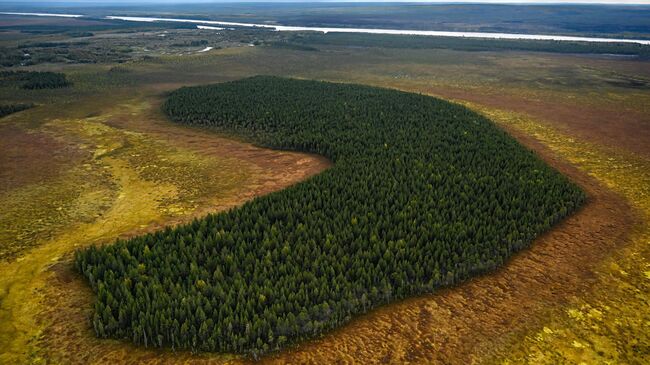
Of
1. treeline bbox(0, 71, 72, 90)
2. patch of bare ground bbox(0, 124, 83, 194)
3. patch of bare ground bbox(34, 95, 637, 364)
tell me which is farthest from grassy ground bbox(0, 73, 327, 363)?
treeline bbox(0, 71, 72, 90)

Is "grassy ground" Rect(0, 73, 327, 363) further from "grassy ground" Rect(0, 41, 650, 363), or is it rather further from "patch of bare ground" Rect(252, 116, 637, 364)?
"patch of bare ground" Rect(252, 116, 637, 364)

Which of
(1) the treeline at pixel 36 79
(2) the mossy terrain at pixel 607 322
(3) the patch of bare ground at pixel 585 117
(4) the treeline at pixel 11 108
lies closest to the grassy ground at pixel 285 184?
(2) the mossy terrain at pixel 607 322

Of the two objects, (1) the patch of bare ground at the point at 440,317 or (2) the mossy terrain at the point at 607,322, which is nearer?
(1) the patch of bare ground at the point at 440,317

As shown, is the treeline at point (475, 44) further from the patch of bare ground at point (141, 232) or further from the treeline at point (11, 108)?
the patch of bare ground at point (141, 232)

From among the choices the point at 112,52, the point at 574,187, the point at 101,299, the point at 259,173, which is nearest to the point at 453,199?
the point at 574,187

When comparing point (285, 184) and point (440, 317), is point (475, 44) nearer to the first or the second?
point (285, 184)
